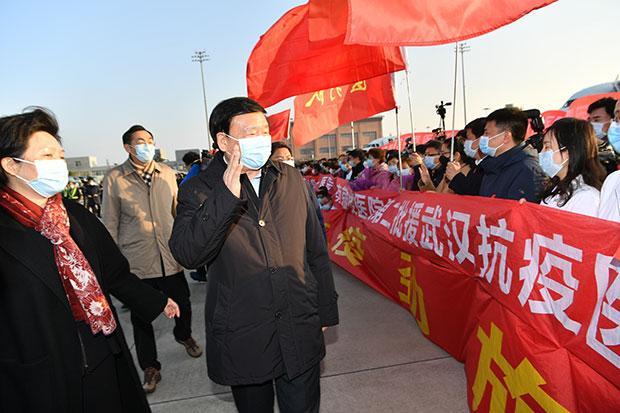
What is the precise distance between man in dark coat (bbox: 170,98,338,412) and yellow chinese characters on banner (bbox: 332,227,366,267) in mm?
3358

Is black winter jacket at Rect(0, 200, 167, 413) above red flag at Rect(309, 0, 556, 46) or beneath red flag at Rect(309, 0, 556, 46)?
beneath

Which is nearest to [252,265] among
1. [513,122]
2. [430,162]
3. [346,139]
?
[513,122]

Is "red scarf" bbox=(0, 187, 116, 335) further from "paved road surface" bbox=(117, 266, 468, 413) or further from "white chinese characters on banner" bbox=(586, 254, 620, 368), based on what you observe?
"white chinese characters on banner" bbox=(586, 254, 620, 368)

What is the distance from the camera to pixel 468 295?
2.91 metres

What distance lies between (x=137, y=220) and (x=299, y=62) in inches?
110

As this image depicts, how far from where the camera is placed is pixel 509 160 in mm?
3225

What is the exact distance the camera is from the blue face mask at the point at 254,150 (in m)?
1.86

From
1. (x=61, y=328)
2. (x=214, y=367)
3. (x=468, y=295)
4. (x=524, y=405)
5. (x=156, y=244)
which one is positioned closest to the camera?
(x=61, y=328)

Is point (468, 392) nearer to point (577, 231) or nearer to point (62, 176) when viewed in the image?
point (577, 231)

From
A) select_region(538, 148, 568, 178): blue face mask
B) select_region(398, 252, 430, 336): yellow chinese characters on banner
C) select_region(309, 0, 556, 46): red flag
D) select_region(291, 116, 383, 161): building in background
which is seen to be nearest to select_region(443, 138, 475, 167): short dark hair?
select_region(398, 252, 430, 336): yellow chinese characters on banner

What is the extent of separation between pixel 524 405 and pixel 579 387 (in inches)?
15.3

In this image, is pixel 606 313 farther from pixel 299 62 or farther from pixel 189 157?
pixel 189 157

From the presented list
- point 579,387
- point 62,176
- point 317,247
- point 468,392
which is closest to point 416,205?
point 468,392

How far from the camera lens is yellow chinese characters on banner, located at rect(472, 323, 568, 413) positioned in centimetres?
193
